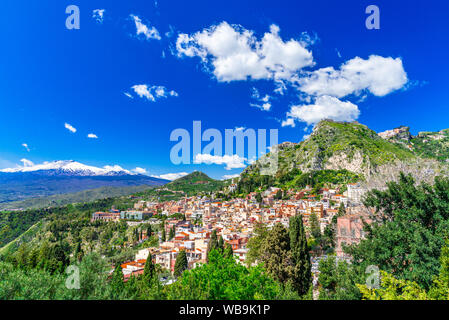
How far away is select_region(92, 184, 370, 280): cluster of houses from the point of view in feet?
91.8

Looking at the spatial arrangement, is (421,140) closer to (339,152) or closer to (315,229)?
(339,152)

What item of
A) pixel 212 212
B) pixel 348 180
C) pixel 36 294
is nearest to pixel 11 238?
pixel 212 212

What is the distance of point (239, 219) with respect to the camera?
62562mm

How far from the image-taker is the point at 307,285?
18.6m

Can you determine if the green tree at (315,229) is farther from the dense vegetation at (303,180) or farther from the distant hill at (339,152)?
the distant hill at (339,152)

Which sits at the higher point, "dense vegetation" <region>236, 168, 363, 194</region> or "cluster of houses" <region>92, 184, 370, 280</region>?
"dense vegetation" <region>236, 168, 363, 194</region>

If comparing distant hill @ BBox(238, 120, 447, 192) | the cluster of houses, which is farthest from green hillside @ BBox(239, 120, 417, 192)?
the cluster of houses

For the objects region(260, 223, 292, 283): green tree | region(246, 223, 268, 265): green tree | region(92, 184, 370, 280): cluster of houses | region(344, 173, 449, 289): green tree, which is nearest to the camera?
region(344, 173, 449, 289): green tree

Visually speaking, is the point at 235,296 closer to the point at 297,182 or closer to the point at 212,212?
the point at 212,212

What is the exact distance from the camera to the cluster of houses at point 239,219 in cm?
2799

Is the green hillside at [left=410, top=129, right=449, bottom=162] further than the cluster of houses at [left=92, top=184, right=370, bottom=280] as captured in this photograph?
Yes

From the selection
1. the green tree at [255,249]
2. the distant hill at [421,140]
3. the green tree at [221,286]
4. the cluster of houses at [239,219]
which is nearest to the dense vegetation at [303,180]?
the cluster of houses at [239,219]

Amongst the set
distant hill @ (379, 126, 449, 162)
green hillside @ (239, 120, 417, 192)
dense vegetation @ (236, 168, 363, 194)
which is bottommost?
dense vegetation @ (236, 168, 363, 194)

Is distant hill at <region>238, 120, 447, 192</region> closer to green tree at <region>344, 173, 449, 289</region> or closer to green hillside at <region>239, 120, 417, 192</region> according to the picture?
green hillside at <region>239, 120, 417, 192</region>
